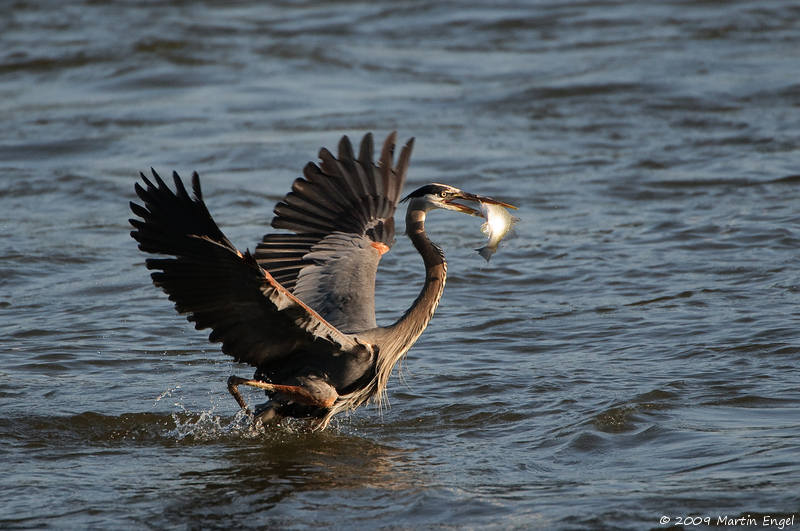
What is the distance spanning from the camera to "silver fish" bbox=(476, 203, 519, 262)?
7.10m

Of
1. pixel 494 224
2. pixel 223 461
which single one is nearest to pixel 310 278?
pixel 494 224

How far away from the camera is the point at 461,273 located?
10359mm

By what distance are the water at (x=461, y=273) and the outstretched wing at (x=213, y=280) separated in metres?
0.77

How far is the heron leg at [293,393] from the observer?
6.64m

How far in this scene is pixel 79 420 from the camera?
7199mm

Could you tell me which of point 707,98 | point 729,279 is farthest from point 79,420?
point 707,98

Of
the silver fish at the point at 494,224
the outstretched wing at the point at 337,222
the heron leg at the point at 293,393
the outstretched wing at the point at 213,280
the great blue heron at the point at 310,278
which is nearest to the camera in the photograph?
the outstretched wing at the point at 213,280

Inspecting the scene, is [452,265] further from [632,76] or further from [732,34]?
[732,34]

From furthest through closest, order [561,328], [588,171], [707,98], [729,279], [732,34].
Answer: [732,34]
[707,98]
[588,171]
[729,279]
[561,328]

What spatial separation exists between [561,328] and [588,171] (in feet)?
15.7

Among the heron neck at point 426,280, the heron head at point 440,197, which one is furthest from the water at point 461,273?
the heron head at point 440,197

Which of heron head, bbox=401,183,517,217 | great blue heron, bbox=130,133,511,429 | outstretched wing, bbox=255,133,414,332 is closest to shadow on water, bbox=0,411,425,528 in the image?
great blue heron, bbox=130,133,511,429

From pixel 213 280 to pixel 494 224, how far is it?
188 cm

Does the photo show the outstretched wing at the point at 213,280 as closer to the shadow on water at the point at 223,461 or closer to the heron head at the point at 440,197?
the shadow on water at the point at 223,461
